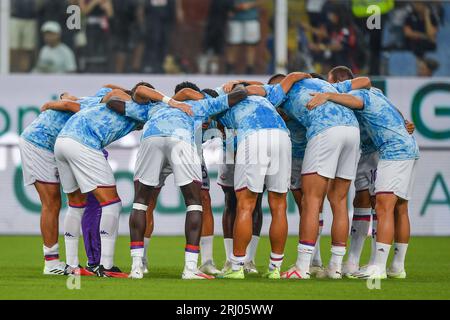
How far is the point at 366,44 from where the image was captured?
22.2 meters

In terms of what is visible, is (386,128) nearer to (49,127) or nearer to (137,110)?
(137,110)

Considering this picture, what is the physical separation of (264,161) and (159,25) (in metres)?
9.45

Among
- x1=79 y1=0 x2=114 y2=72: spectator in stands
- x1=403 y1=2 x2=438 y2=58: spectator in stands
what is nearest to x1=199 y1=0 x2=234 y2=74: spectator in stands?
x1=79 y1=0 x2=114 y2=72: spectator in stands

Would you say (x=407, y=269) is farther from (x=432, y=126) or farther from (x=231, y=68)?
(x=231, y=68)

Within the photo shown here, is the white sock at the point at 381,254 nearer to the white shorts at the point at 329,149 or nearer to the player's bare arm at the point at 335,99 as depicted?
the white shorts at the point at 329,149

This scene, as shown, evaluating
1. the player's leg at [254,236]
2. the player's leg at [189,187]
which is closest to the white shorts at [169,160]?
the player's leg at [189,187]

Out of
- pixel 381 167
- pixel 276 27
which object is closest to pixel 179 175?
pixel 381 167

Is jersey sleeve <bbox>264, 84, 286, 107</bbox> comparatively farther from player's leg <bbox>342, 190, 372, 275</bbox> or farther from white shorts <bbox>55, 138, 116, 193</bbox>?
white shorts <bbox>55, 138, 116, 193</bbox>

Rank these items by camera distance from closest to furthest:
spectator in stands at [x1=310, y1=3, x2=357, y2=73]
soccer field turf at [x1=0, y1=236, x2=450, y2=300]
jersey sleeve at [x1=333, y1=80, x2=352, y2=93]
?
soccer field turf at [x1=0, y1=236, x2=450, y2=300]
jersey sleeve at [x1=333, y1=80, x2=352, y2=93]
spectator in stands at [x1=310, y1=3, x2=357, y2=73]

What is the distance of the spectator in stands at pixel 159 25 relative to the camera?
864 inches

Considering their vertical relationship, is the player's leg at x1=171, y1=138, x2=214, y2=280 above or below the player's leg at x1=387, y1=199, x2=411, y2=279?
above

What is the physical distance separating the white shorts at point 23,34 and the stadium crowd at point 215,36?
0.06 feet

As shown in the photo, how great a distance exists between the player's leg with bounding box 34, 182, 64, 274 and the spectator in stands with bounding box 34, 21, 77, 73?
791cm

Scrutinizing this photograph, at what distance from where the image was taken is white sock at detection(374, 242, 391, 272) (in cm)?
1331
